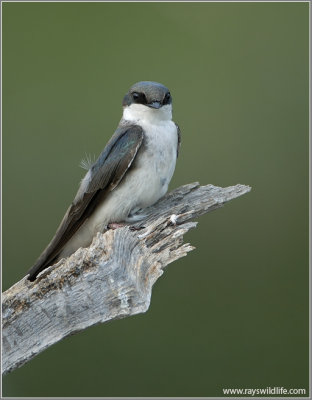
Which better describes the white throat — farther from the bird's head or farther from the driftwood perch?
the driftwood perch

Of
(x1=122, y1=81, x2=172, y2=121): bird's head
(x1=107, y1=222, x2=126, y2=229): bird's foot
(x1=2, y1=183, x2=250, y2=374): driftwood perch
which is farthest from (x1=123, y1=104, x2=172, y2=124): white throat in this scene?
(x1=2, y1=183, x2=250, y2=374): driftwood perch

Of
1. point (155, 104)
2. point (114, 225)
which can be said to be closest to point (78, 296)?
point (114, 225)

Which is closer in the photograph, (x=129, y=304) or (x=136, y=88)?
(x=129, y=304)

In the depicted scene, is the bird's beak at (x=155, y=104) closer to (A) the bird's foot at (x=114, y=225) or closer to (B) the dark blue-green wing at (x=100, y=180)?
(B) the dark blue-green wing at (x=100, y=180)

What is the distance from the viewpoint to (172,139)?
78.5 inches

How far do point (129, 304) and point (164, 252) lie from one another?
0.21 meters

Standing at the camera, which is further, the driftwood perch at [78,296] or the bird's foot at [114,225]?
the bird's foot at [114,225]

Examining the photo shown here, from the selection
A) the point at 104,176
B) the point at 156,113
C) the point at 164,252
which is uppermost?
the point at 156,113

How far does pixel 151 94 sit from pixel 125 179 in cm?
28

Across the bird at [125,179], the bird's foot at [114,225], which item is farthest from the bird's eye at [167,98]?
the bird's foot at [114,225]

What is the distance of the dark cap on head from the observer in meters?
1.94

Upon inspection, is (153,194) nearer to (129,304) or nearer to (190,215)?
(190,215)

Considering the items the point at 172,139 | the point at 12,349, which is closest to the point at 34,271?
the point at 12,349

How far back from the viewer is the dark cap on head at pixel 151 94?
1.94 meters
